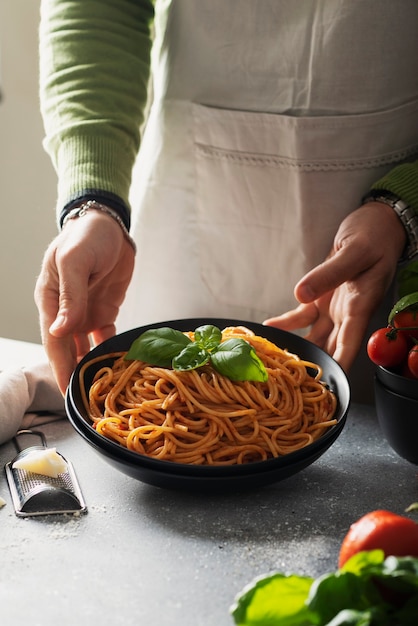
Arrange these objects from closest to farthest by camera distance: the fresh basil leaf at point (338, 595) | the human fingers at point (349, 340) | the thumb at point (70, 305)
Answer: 1. the fresh basil leaf at point (338, 595)
2. the thumb at point (70, 305)
3. the human fingers at point (349, 340)

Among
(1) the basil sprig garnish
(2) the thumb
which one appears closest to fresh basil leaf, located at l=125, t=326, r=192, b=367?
(1) the basil sprig garnish

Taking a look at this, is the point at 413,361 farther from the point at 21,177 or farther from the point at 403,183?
the point at 21,177

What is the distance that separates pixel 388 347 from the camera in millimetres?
1208

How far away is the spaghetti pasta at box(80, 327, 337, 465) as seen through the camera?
1167 millimetres

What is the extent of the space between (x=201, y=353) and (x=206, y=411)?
0.31 ft

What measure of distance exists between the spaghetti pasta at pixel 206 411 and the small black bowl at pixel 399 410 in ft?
0.27

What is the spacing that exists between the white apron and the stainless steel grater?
0.68 meters

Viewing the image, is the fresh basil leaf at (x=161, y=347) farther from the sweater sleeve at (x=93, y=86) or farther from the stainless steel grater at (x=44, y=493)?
the sweater sleeve at (x=93, y=86)

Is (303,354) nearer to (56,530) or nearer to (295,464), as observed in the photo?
(295,464)

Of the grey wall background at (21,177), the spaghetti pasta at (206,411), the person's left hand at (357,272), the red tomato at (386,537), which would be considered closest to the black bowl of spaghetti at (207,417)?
the spaghetti pasta at (206,411)

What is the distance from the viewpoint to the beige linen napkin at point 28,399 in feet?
4.24

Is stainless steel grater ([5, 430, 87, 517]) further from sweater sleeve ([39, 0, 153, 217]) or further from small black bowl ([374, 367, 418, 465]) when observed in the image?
sweater sleeve ([39, 0, 153, 217])

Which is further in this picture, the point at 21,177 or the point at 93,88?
the point at 21,177

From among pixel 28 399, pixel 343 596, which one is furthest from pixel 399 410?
pixel 28 399
